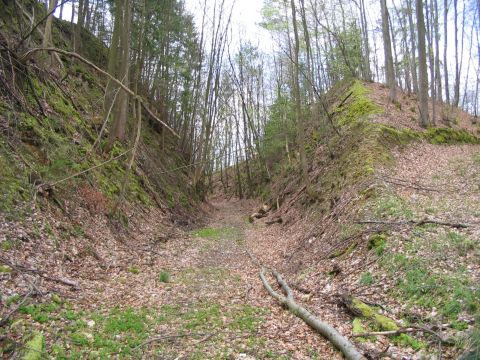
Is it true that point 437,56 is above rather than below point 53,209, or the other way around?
above

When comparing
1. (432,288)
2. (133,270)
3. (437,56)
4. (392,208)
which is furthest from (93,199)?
(437,56)

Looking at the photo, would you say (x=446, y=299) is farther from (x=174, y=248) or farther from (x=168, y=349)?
(x=174, y=248)

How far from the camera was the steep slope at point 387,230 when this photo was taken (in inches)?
200

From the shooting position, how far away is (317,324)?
17.6ft

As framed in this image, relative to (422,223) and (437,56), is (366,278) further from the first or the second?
(437,56)

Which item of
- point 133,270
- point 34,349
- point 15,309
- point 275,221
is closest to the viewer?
point 34,349

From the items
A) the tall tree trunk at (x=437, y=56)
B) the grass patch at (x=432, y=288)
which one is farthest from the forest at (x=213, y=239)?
the tall tree trunk at (x=437, y=56)

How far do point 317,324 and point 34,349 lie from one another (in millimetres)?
3792

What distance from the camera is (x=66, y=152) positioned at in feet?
32.6

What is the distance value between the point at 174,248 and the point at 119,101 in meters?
6.53

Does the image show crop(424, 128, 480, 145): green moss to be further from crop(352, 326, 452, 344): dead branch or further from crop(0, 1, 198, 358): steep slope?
crop(352, 326, 452, 344): dead branch

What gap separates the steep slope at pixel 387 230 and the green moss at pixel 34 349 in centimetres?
401

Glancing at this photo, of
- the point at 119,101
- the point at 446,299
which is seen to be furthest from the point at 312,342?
the point at 119,101

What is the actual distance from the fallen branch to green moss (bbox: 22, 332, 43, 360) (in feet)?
12.1
